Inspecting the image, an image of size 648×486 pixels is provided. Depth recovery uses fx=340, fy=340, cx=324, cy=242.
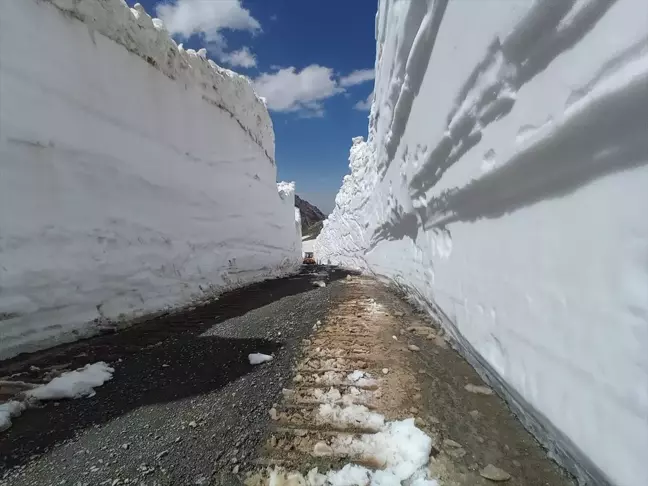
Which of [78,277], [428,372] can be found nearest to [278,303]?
[78,277]

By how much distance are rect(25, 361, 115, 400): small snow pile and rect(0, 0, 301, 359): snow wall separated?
720mm

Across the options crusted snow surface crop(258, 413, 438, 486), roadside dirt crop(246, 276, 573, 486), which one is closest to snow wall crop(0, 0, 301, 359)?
roadside dirt crop(246, 276, 573, 486)

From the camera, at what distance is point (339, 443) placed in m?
1.36

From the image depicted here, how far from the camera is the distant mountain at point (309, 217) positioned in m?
31.4

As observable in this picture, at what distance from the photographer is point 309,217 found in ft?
117

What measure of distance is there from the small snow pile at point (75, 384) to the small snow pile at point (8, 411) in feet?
0.27

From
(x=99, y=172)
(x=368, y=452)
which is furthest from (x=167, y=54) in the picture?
(x=368, y=452)

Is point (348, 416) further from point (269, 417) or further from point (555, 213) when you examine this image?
point (555, 213)

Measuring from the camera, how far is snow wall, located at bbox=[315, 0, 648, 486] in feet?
2.71

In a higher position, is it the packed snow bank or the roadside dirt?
the packed snow bank

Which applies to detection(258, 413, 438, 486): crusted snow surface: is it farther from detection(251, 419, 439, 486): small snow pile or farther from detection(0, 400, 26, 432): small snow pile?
detection(0, 400, 26, 432): small snow pile

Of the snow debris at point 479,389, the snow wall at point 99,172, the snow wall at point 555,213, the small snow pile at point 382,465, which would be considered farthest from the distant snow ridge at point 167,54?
the snow debris at point 479,389

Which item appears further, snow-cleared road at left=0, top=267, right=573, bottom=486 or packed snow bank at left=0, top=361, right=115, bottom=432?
packed snow bank at left=0, top=361, right=115, bottom=432

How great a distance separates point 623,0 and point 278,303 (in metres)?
3.47
